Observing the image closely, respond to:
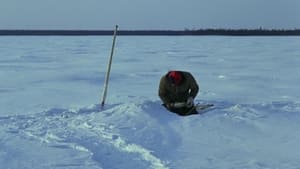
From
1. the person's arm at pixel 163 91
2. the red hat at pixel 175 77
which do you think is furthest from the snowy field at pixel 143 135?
the red hat at pixel 175 77

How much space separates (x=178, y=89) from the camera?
615 cm

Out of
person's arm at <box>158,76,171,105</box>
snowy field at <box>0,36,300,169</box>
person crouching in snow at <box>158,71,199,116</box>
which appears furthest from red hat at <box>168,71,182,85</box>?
snowy field at <box>0,36,300,169</box>

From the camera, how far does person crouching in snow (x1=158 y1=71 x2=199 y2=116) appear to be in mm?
6105

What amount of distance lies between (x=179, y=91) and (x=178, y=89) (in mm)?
32

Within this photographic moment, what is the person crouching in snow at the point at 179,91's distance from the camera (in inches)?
240

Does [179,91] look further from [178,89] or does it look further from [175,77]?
[175,77]

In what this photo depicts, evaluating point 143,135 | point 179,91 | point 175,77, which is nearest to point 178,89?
point 179,91

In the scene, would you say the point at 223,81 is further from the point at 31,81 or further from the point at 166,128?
the point at 166,128

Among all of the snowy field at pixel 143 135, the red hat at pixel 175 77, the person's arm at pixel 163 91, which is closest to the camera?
the snowy field at pixel 143 135

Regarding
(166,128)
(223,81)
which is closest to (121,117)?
(166,128)

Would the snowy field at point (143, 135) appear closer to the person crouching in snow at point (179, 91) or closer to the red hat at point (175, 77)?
the person crouching in snow at point (179, 91)

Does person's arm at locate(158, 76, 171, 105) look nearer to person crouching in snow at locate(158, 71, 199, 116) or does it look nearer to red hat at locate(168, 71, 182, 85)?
person crouching in snow at locate(158, 71, 199, 116)

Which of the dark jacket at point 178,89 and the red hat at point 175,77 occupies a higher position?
the red hat at point 175,77

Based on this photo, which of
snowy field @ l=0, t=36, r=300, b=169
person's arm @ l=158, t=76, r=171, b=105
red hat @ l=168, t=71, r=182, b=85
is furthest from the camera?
person's arm @ l=158, t=76, r=171, b=105
